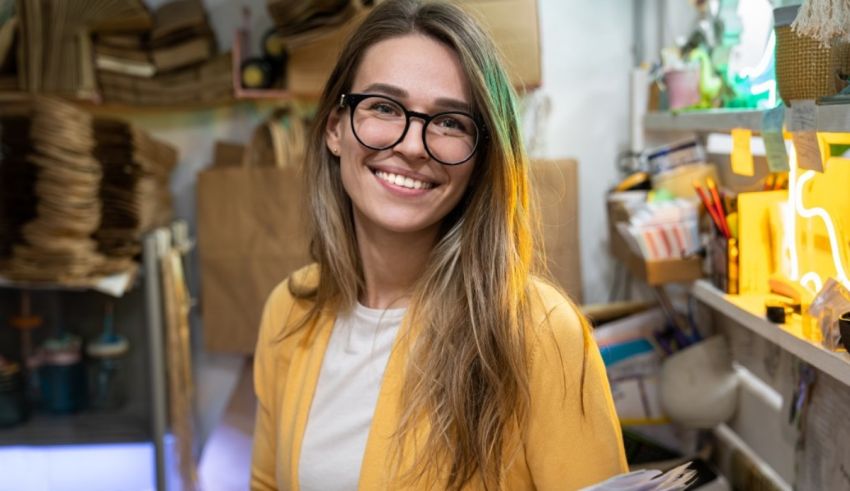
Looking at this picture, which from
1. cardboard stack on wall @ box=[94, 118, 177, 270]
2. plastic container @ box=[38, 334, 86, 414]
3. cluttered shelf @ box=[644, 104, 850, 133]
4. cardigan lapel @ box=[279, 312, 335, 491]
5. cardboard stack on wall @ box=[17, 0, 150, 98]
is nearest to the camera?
cluttered shelf @ box=[644, 104, 850, 133]

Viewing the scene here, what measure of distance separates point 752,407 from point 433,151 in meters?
1.33

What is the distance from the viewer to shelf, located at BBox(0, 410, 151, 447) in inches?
105

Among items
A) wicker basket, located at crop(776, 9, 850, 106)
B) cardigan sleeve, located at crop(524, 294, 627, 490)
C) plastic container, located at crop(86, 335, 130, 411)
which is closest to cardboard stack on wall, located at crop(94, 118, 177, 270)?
plastic container, located at crop(86, 335, 130, 411)

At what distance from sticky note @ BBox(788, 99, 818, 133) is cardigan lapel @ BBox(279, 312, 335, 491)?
79cm

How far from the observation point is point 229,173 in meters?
2.69

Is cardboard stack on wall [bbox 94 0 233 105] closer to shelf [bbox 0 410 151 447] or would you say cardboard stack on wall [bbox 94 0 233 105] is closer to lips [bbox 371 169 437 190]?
shelf [bbox 0 410 151 447]

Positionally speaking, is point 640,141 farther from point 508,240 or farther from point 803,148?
point 508,240

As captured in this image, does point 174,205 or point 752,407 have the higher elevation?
point 174,205

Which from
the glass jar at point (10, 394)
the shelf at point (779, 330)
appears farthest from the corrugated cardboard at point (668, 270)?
the glass jar at point (10, 394)

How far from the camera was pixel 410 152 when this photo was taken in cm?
124

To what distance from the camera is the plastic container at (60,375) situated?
2760 millimetres

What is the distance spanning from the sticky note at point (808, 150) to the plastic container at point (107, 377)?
2.21 metres

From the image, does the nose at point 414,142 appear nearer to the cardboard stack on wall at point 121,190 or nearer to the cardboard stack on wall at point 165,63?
the cardboard stack on wall at point 121,190

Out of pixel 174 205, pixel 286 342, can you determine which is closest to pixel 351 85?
pixel 286 342
